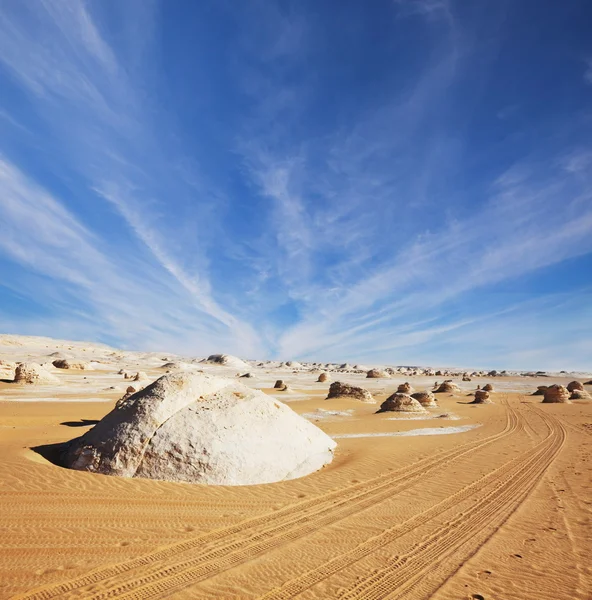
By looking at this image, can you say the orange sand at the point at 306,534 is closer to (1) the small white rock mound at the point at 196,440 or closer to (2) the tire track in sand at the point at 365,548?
(2) the tire track in sand at the point at 365,548

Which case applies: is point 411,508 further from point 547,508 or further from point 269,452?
point 269,452

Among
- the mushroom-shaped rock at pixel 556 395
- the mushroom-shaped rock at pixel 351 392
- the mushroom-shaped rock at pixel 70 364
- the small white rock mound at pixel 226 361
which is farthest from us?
the small white rock mound at pixel 226 361

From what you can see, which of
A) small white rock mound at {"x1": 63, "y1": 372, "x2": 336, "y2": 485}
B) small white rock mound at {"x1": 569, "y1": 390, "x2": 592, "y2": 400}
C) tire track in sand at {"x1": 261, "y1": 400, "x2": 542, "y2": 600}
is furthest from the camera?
small white rock mound at {"x1": 569, "y1": 390, "x2": 592, "y2": 400}

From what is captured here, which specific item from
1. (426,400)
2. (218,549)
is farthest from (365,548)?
(426,400)

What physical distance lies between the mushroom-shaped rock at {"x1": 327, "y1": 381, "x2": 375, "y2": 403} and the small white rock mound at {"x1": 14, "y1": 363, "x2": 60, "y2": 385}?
20628 mm

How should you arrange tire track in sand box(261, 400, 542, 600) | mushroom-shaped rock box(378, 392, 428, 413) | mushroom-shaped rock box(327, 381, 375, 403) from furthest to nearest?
mushroom-shaped rock box(327, 381, 375, 403) → mushroom-shaped rock box(378, 392, 428, 413) → tire track in sand box(261, 400, 542, 600)

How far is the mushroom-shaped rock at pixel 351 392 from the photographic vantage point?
2695cm

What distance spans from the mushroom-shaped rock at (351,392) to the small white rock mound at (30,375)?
20.6m

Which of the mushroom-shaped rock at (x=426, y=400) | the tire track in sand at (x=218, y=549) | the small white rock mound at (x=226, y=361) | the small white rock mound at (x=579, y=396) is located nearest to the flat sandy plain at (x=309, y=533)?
the tire track in sand at (x=218, y=549)

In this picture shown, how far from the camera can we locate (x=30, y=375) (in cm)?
2817

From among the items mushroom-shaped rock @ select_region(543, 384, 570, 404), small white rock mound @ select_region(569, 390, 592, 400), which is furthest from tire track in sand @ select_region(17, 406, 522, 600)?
small white rock mound @ select_region(569, 390, 592, 400)

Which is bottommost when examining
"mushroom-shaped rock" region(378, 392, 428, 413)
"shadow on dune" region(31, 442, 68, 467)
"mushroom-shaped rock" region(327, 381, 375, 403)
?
"shadow on dune" region(31, 442, 68, 467)

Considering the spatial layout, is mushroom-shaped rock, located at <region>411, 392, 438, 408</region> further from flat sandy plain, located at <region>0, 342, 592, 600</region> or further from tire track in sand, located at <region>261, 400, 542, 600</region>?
tire track in sand, located at <region>261, 400, 542, 600</region>

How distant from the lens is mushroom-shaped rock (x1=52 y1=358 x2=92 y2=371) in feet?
128
